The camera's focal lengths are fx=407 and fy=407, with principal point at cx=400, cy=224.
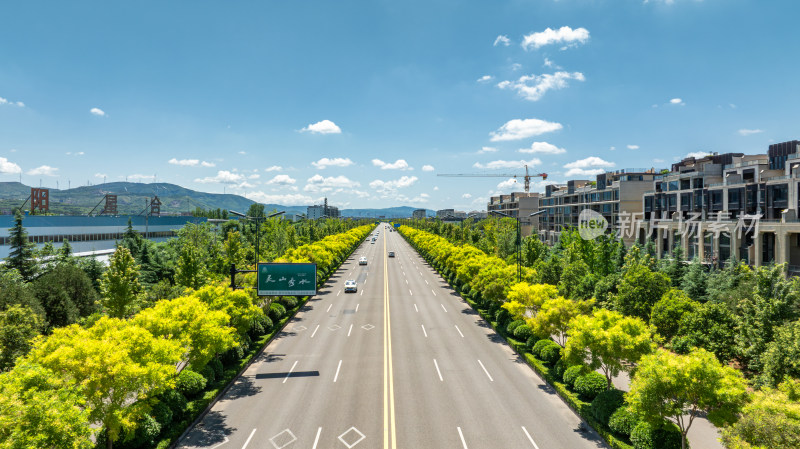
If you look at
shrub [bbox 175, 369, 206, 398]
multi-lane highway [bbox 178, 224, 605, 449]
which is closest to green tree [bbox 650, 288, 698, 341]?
multi-lane highway [bbox 178, 224, 605, 449]

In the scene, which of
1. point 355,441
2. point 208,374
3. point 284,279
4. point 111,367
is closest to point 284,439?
point 355,441

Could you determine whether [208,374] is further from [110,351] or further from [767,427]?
[767,427]

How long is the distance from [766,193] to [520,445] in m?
58.2

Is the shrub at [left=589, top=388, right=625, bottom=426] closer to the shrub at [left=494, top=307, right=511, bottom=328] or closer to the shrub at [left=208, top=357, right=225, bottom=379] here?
the shrub at [left=494, top=307, right=511, bottom=328]

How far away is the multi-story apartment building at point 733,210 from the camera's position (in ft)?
167

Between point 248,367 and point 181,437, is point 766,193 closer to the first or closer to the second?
point 248,367

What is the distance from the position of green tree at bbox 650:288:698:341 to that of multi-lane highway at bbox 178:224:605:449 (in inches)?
496

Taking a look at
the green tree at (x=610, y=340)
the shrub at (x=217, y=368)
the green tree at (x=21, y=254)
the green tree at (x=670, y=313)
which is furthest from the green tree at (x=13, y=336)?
the green tree at (x=670, y=313)

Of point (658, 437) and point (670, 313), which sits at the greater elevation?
point (670, 313)

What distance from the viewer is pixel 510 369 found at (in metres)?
30.1

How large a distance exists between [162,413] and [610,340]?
894 inches

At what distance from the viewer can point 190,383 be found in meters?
A: 23.4

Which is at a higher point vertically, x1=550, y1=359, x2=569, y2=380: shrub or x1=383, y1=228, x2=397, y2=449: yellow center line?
x1=550, y1=359, x2=569, y2=380: shrub

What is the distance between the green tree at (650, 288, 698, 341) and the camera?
33.1 meters
